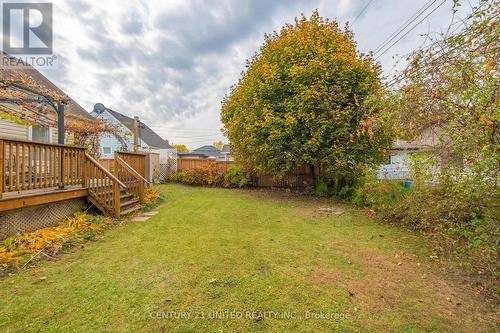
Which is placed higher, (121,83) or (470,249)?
(121,83)

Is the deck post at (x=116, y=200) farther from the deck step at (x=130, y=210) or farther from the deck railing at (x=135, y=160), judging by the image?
the deck railing at (x=135, y=160)

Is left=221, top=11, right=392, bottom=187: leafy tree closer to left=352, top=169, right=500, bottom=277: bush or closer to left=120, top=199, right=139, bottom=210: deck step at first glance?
left=352, top=169, right=500, bottom=277: bush

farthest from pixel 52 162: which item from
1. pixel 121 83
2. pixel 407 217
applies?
pixel 121 83

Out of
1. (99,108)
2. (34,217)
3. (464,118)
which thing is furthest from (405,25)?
(99,108)

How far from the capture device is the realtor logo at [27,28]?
6703mm

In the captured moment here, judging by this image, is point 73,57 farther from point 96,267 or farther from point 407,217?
point 407,217

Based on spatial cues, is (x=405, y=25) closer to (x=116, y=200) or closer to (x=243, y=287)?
(x=243, y=287)

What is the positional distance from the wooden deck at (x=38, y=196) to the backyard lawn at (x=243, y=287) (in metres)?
1.23

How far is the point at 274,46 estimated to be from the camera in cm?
925

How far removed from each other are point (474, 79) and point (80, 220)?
659 cm

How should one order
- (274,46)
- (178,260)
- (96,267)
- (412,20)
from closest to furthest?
1. (96,267)
2. (178,260)
3. (412,20)
4. (274,46)

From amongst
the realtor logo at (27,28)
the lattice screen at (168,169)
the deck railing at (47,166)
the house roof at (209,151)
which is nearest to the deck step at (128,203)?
the deck railing at (47,166)

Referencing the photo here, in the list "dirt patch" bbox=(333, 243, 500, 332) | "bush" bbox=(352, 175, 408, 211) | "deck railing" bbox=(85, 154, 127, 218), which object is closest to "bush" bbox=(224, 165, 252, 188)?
"bush" bbox=(352, 175, 408, 211)

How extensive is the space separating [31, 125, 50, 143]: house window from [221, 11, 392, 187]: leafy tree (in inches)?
294
